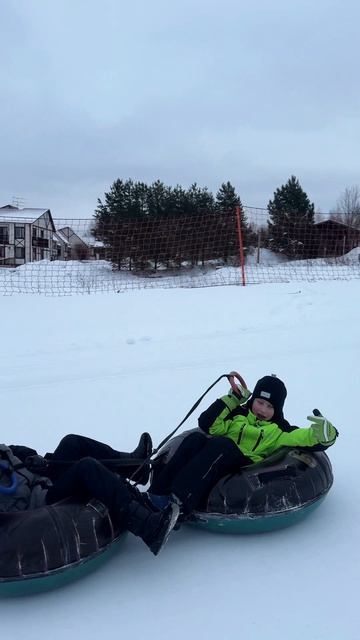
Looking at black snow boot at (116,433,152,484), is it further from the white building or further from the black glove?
the white building

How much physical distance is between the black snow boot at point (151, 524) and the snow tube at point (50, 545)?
0.36 feet

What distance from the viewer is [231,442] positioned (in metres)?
2.79

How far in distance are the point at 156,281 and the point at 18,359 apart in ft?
23.3

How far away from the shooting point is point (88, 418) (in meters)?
4.51

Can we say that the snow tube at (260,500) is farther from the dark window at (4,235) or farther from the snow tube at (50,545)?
the dark window at (4,235)

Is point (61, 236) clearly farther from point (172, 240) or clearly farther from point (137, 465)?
point (137, 465)

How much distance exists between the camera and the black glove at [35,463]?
8.98 ft

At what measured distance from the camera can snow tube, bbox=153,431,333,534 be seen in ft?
8.52

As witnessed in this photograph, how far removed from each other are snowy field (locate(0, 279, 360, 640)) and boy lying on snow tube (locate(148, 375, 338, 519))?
0.27 m

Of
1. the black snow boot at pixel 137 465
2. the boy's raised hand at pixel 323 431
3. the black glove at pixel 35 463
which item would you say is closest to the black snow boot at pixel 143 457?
the black snow boot at pixel 137 465

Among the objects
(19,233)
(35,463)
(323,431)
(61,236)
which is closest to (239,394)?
(323,431)

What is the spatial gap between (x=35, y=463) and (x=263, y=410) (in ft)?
4.47

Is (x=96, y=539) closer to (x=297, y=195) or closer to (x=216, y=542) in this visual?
(x=216, y=542)

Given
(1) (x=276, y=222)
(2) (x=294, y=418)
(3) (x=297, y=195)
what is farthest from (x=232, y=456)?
(3) (x=297, y=195)
